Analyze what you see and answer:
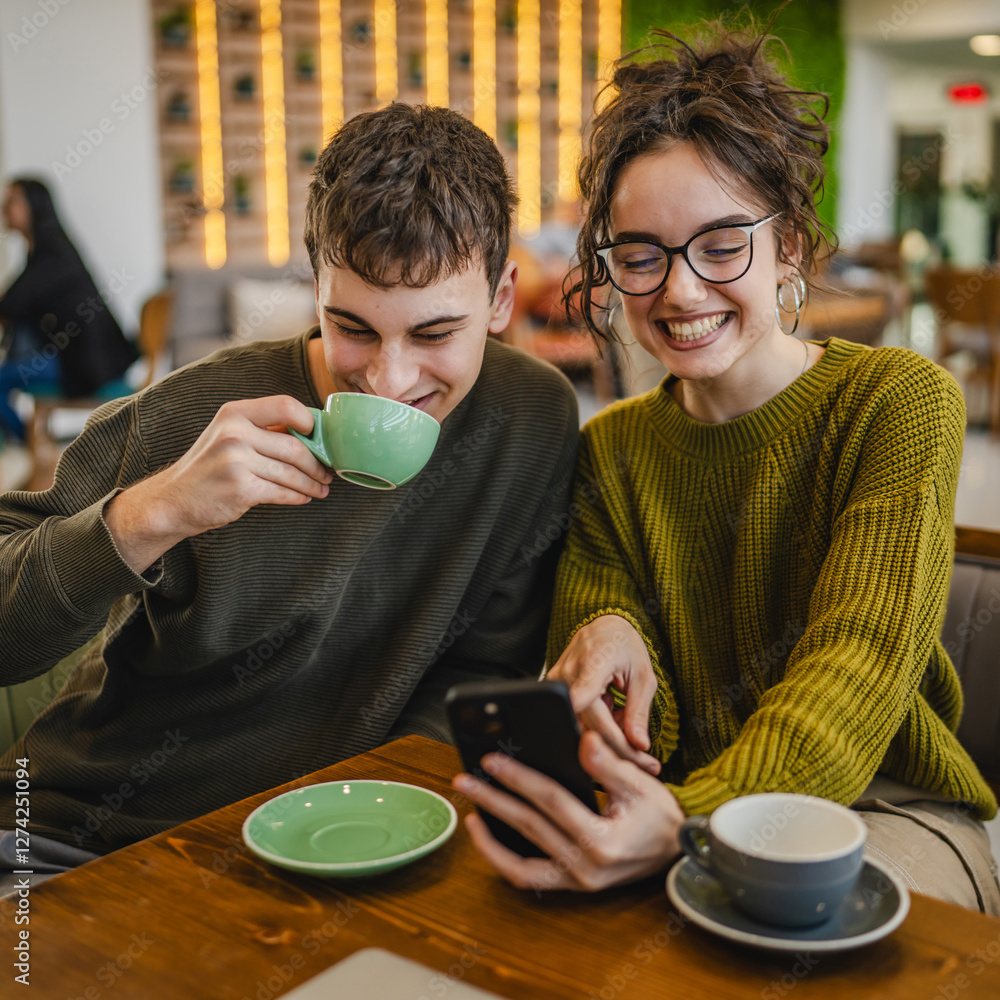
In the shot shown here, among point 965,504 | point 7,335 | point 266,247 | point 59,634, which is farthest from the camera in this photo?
point 266,247

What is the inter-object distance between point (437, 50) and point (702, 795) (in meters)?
8.56

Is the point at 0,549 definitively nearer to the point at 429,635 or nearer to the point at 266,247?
the point at 429,635

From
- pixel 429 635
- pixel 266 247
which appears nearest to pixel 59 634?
pixel 429 635

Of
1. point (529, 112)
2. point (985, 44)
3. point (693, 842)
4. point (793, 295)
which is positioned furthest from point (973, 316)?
point (693, 842)

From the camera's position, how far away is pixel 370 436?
43.1 inches

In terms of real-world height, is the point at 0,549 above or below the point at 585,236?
below

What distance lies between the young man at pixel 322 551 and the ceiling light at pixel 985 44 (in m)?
11.4

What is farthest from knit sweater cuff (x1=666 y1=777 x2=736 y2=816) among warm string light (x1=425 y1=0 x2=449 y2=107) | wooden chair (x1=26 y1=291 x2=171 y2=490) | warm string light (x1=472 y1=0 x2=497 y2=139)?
warm string light (x1=472 y1=0 x2=497 y2=139)

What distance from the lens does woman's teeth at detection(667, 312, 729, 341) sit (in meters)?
1.28

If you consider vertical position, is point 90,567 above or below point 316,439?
below

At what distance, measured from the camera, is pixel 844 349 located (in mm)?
1380

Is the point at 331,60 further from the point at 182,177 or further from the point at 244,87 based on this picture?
the point at 182,177

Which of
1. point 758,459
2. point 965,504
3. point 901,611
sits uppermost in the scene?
point 758,459

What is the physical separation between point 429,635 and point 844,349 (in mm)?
667
